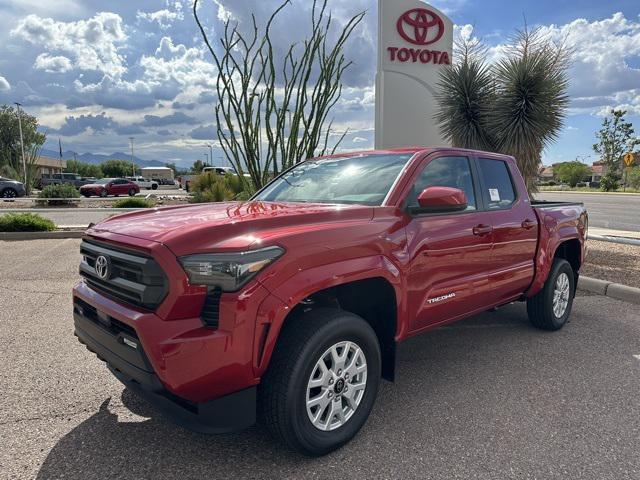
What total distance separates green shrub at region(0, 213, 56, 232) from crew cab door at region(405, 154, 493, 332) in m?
10.2

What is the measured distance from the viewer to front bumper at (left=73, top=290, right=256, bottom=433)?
2230mm

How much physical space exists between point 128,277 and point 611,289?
20.5 ft

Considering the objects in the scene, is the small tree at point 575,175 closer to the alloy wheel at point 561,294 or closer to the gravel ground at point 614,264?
the gravel ground at point 614,264

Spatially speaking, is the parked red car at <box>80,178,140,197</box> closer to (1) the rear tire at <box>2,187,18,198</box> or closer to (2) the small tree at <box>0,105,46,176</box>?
(1) the rear tire at <box>2,187,18,198</box>

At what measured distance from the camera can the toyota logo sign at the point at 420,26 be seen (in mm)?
11336

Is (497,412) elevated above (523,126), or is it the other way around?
(523,126)

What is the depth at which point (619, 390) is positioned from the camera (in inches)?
136

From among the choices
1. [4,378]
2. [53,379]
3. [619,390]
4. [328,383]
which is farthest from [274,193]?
[619,390]

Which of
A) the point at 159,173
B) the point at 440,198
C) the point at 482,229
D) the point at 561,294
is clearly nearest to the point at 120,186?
the point at 561,294

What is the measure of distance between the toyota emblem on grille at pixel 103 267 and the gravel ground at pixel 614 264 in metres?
6.62

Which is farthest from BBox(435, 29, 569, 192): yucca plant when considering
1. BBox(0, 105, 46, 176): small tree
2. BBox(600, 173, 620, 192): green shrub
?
BBox(0, 105, 46, 176): small tree

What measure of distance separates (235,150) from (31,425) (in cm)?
795

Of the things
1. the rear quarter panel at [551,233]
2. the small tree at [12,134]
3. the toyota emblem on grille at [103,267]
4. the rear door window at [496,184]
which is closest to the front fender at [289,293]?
the toyota emblem on grille at [103,267]

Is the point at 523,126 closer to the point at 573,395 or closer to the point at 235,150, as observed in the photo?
the point at 235,150
